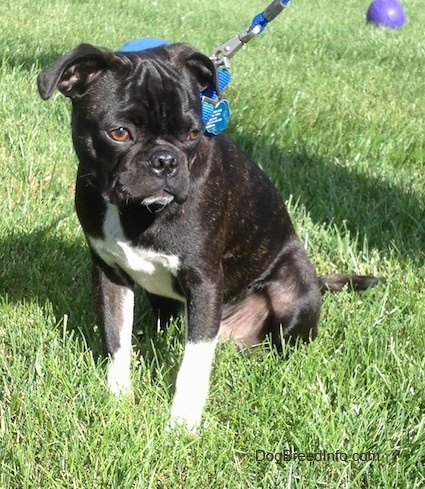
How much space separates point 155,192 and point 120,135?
24cm

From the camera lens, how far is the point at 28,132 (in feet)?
17.3

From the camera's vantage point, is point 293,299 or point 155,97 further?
point 293,299

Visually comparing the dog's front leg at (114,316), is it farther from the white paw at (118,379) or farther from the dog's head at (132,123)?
the dog's head at (132,123)

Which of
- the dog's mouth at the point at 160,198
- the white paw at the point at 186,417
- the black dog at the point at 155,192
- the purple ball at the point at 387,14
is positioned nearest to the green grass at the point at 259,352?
the white paw at the point at 186,417

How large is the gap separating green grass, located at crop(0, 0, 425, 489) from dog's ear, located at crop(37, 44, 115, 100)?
1.08 m

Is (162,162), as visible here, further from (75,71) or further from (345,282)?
(345,282)

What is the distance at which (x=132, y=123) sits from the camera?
9.00 ft

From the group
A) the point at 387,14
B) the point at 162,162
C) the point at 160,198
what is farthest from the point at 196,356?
the point at 387,14

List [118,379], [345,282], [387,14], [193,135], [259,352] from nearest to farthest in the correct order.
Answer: [193,135], [118,379], [259,352], [345,282], [387,14]

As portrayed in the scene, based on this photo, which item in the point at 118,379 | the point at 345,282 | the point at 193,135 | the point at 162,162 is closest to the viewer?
the point at 162,162

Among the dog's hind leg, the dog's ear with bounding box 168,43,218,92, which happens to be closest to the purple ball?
the dog's hind leg

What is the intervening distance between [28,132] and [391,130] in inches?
112

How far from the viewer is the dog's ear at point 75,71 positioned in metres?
2.55

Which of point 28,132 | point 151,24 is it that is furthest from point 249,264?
point 151,24
